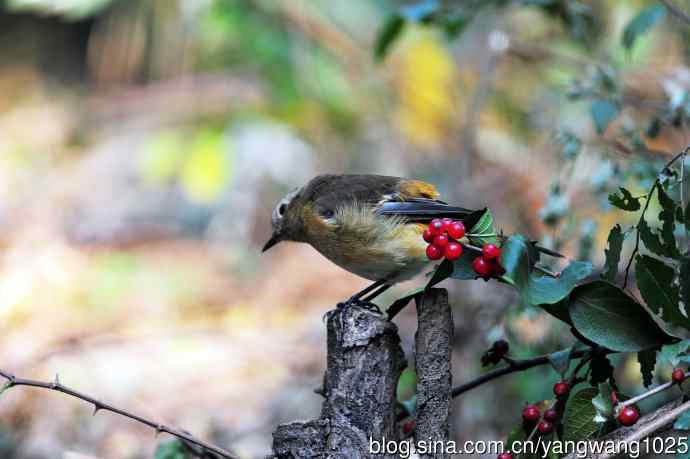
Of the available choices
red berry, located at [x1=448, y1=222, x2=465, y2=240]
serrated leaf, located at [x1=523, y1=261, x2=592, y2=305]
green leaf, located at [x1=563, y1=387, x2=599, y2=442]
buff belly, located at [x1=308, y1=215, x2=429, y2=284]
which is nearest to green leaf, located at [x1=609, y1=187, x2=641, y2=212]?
serrated leaf, located at [x1=523, y1=261, x2=592, y2=305]

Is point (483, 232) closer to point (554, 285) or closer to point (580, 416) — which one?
point (554, 285)

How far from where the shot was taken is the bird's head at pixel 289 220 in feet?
14.5

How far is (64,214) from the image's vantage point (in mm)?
8789

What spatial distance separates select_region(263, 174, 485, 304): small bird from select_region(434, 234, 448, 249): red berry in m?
1.06

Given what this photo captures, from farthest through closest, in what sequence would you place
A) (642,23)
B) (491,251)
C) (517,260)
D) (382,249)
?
(382,249)
(642,23)
(491,251)
(517,260)

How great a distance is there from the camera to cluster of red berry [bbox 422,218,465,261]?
2.38 metres

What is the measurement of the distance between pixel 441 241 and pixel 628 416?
67cm

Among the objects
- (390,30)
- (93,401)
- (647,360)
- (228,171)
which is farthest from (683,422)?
(228,171)

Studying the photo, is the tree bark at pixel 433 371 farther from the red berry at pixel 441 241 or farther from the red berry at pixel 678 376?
the red berry at pixel 678 376

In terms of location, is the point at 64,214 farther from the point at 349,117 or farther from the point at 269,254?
the point at 349,117

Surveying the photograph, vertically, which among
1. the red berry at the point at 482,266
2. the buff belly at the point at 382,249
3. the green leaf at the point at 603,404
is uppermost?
the buff belly at the point at 382,249

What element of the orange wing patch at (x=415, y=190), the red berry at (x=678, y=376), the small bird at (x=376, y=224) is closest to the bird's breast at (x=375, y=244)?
the small bird at (x=376, y=224)

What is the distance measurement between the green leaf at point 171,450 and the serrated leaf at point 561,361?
138 cm

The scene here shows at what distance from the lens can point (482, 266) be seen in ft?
7.69
